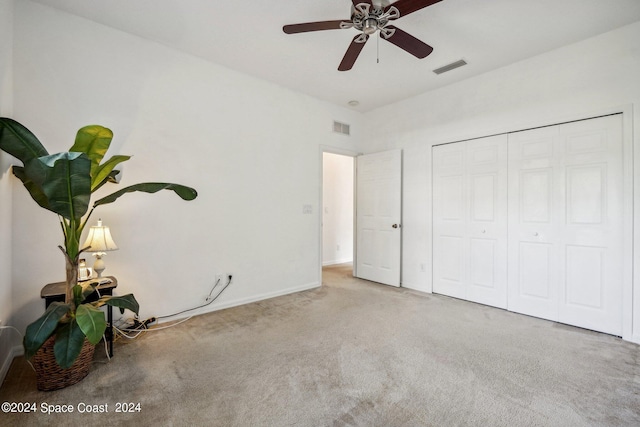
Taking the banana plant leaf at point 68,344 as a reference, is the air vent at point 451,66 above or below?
above

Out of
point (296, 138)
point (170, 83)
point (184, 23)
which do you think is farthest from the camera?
point (296, 138)

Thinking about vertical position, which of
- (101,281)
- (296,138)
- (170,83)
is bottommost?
(101,281)

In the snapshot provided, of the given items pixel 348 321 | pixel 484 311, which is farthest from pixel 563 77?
pixel 348 321

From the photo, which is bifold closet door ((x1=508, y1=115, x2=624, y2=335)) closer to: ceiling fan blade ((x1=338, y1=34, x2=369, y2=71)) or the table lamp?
ceiling fan blade ((x1=338, y1=34, x2=369, y2=71))

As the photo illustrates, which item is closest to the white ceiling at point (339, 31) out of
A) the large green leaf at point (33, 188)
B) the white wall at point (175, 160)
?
the white wall at point (175, 160)

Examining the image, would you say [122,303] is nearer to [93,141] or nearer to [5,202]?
[93,141]

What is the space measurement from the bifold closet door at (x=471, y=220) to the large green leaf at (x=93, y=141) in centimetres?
371

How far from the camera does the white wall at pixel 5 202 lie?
2.01 m

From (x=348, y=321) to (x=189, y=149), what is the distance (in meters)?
2.54

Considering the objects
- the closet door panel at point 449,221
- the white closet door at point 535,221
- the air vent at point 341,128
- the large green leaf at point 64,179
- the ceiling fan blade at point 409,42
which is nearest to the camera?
the large green leaf at point 64,179

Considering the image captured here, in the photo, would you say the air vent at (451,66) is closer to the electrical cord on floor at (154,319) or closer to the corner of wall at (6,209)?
the electrical cord on floor at (154,319)

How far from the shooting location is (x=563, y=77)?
2945 millimetres

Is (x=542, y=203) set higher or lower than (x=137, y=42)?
lower

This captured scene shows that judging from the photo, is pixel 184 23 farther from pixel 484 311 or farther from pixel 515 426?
pixel 484 311
